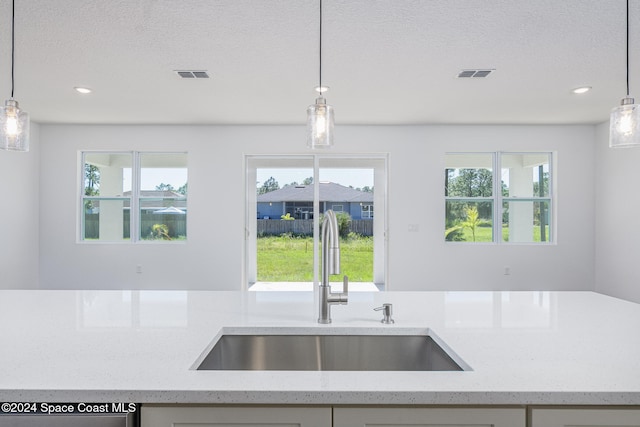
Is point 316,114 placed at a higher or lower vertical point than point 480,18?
lower

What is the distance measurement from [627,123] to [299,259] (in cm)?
446

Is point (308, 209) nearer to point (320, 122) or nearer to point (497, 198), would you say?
point (497, 198)

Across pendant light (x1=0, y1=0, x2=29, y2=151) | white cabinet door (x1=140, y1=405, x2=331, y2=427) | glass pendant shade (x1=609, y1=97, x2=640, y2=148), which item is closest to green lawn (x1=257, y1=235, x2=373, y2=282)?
pendant light (x1=0, y1=0, x2=29, y2=151)

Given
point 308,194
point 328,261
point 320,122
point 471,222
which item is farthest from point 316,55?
point 471,222

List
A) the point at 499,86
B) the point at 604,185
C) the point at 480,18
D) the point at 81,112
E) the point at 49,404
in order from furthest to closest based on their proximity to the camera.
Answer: the point at 604,185 < the point at 81,112 < the point at 499,86 < the point at 480,18 < the point at 49,404

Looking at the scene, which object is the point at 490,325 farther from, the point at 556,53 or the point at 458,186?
the point at 458,186

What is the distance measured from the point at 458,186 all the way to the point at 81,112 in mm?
4914

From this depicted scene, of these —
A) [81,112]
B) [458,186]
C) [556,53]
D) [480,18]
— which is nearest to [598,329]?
[480,18]

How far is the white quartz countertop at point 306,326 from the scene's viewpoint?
89cm

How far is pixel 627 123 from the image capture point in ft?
5.71

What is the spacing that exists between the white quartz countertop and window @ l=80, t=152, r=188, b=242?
12.9ft

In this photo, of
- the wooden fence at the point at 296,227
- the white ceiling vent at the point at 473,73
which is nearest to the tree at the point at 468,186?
the wooden fence at the point at 296,227

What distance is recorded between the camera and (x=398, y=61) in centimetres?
323

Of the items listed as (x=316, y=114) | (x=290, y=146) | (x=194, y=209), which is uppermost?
(x=290, y=146)
